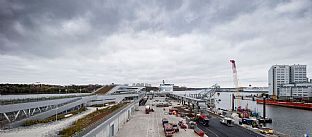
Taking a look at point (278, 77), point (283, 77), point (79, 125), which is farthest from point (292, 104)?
point (79, 125)

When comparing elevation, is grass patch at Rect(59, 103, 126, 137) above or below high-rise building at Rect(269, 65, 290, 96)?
below

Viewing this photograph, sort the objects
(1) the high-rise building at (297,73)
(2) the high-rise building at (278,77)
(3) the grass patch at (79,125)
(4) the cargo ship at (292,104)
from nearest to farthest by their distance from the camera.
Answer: (3) the grass patch at (79,125)
(4) the cargo ship at (292,104)
(2) the high-rise building at (278,77)
(1) the high-rise building at (297,73)

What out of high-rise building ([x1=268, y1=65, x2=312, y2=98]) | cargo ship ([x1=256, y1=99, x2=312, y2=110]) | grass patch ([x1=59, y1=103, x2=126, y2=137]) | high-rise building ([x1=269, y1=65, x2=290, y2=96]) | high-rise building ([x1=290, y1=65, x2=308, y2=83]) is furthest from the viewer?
high-rise building ([x1=290, y1=65, x2=308, y2=83])

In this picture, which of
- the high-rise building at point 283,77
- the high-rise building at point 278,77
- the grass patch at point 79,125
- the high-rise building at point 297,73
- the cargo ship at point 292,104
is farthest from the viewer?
the high-rise building at point 297,73

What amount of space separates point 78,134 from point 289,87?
126111mm

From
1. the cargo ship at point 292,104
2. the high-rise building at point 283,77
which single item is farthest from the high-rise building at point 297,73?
the cargo ship at point 292,104

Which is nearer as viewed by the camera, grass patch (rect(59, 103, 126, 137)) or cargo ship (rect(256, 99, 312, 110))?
grass patch (rect(59, 103, 126, 137))

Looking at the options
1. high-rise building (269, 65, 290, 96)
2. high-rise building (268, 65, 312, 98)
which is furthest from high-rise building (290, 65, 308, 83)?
high-rise building (269, 65, 290, 96)

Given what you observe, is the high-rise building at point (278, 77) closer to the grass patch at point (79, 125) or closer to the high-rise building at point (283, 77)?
the high-rise building at point (283, 77)

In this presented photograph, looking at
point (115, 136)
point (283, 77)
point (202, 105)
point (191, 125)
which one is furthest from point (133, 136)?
point (283, 77)

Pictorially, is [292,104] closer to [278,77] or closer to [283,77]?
[278,77]

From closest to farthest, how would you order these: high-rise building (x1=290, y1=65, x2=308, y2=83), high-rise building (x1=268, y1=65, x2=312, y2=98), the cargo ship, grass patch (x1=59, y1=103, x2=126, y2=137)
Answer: grass patch (x1=59, y1=103, x2=126, y2=137) → the cargo ship → high-rise building (x1=268, y1=65, x2=312, y2=98) → high-rise building (x1=290, y1=65, x2=308, y2=83)

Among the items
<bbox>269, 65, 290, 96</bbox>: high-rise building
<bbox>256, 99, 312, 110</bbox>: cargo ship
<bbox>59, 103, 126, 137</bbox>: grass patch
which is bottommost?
<bbox>256, 99, 312, 110</bbox>: cargo ship

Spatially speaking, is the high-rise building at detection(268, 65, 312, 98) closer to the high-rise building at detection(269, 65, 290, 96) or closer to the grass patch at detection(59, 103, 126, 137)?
the high-rise building at detection(269, 65, 290, 96)
